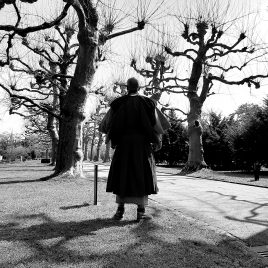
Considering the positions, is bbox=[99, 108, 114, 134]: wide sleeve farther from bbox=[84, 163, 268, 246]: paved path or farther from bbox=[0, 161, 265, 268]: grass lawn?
bbox=[84, 163, 268, 246]: paved path

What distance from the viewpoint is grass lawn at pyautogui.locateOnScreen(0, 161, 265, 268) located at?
9.30 feet

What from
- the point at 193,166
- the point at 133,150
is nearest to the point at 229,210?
the point at 133,150

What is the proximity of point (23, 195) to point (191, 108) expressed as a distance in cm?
1248

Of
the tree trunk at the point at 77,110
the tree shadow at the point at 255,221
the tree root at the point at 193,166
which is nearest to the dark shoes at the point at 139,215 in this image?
the tree shadow at the point at 255,221

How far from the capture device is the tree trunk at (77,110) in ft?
34.8

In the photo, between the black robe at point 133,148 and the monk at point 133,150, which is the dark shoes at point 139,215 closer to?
the monk at point 133,150

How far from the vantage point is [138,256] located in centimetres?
296

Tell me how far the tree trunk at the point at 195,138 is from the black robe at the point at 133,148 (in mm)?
12560

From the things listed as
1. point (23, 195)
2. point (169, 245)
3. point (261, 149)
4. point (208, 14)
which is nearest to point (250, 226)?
point (169, 245)

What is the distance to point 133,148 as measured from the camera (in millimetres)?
4520

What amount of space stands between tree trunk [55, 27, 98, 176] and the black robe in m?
6.23

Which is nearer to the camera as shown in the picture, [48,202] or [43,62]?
[48,202]

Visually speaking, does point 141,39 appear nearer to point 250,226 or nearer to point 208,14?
point 208,14

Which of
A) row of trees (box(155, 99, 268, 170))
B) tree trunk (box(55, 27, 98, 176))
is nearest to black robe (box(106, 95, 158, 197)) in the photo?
tree trunk (box(55, 27, 98, 176))
